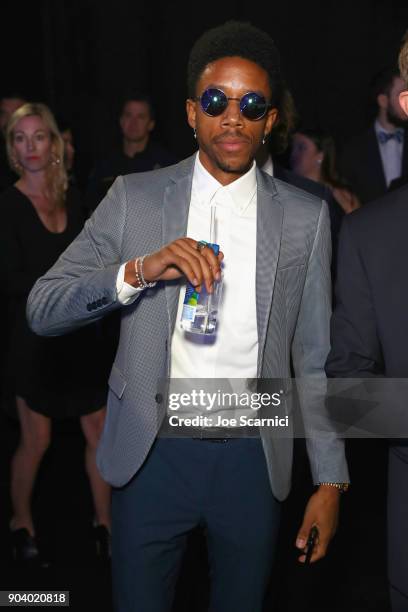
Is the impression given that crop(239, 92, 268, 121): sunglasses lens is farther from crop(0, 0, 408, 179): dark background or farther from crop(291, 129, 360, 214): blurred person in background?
crop(0, 0, 408, 179): dark background

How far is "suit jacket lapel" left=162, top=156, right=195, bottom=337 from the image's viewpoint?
239 cm

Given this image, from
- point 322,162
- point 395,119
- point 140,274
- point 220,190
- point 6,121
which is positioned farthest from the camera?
point 6,121

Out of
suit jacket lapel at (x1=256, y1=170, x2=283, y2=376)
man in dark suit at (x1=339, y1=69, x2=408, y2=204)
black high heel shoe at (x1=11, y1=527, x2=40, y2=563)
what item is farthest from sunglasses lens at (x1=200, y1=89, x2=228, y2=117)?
man in dark suit at (x1=339, y1=69, x2=408, y2=204)

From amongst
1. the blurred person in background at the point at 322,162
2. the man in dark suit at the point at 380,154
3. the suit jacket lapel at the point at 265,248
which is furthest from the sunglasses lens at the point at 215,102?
the man in dark suit at the point at 380,154

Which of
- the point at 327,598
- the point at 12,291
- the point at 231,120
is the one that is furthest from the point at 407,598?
the point at 12,291

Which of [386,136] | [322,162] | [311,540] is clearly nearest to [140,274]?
[311,540]

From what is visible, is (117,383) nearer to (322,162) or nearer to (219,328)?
(219,328)

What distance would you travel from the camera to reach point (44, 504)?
4.73 m

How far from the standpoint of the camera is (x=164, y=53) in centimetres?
831

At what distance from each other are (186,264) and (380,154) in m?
4.87

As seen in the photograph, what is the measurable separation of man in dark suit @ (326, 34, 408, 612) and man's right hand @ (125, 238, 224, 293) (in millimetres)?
275

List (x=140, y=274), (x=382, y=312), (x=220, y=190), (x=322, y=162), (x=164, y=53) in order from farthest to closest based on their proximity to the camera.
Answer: (x=164, y=53) → (x=322, y=162) → (x=220, y=190) → (x=140, y=274) → (x=382, y=312)

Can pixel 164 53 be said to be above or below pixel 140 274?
above

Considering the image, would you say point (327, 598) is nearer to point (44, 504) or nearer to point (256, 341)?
point (44, 504)
